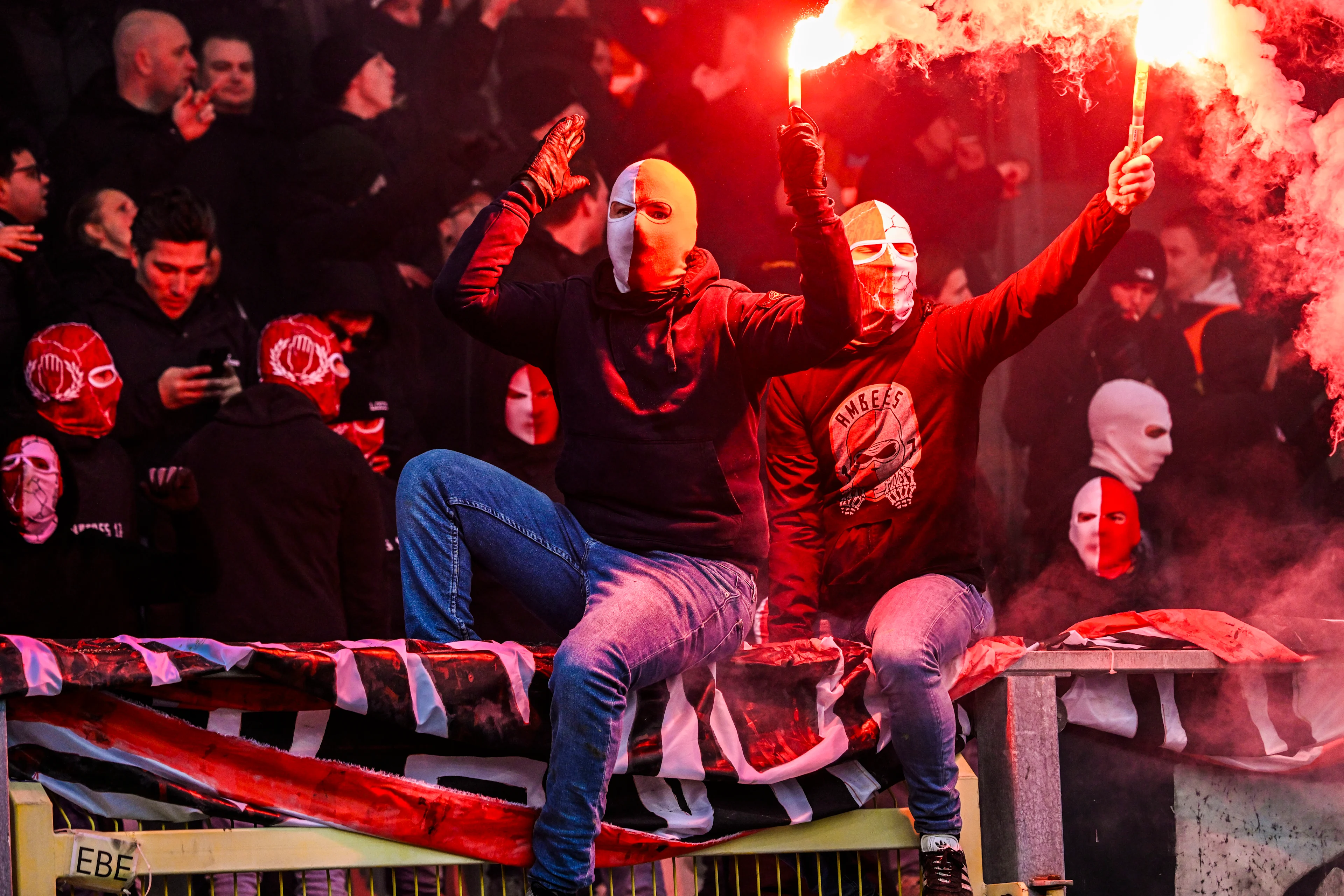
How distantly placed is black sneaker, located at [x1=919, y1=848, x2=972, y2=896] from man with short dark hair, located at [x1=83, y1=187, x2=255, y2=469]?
335cm

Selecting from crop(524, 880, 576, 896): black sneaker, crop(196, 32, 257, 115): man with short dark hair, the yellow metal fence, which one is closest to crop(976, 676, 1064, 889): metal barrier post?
the yellow metal fence

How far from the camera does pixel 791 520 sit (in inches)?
155

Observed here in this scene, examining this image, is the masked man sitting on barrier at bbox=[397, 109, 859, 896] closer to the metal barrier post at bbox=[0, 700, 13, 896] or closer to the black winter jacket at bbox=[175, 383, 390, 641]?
the metal barrier post at bbox=[0, 700, 13, 896]

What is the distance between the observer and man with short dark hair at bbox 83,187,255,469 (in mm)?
5508

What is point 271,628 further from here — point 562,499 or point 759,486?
point 759,486

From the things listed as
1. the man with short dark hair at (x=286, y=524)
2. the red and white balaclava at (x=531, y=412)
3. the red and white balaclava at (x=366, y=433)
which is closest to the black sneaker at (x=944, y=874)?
the man with short dark hair at (x=286, y=524)

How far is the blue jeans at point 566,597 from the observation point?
3.08 metres

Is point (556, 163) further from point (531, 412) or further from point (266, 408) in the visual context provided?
point (531, 412)

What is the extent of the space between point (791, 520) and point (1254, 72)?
7.60ft

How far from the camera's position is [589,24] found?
6328mm

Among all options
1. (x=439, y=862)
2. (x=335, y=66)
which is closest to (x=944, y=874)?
(x=439, y=862)

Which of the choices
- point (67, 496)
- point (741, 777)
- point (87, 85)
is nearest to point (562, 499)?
point (67, 496)

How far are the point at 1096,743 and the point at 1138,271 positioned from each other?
112 inches

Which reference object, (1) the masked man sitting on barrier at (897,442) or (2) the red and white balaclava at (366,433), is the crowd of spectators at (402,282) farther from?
(1) the masked man sitting on barrier at (897,442)
